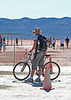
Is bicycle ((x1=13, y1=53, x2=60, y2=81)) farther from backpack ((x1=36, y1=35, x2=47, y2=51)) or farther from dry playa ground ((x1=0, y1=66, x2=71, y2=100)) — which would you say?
backpack ((x1=36, y1=35, x2=47, y2=51))

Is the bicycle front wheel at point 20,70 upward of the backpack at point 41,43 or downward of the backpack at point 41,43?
downward

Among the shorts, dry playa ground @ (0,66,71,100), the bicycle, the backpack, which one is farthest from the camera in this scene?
the bicycle

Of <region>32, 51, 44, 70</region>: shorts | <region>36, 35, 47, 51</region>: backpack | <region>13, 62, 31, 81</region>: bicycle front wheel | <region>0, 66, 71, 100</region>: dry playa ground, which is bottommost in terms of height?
<region>0, 66, 71, 100</region>: dry playa ground

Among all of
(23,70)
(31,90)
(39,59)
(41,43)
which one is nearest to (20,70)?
(23,70)

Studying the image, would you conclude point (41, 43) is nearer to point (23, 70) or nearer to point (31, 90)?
point (23, 70)

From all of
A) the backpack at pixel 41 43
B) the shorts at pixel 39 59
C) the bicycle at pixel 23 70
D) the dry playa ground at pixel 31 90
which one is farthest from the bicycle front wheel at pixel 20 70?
the backpack at pixel 41 43

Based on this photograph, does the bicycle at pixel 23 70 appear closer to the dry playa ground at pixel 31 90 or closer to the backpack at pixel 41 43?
the dry playa ground at pixel 31 90

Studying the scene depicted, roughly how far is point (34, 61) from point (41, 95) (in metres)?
2.55

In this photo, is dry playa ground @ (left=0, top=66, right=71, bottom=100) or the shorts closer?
dry playa ground @ (left=0, top=66, right=71, bottom=100)

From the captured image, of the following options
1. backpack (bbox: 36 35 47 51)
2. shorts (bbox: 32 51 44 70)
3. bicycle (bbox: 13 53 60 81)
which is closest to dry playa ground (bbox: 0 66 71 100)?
bicycle (bbox: 13 53 60 81)

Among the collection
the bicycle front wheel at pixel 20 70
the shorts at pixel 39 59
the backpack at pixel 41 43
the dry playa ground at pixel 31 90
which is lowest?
the dry playa ground at pixel 31 90

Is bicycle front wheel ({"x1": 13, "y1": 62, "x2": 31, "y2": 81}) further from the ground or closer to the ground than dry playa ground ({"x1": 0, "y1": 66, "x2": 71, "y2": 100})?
further from the ground

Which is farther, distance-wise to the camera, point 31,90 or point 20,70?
point 20,70

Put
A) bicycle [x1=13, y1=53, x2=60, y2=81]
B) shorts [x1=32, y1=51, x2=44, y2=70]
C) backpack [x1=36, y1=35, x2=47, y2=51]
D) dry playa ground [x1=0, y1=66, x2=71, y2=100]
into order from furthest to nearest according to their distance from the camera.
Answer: bicycle [x1=13, y1=53, x2=60, y2=81]
shorts [x1=32, y1=51, x2=44, y2=70]
backpack [x1=36, y1=35, x2=47, y2=51]
dry playa ground [x1=0, y1=66, x2=71, y2=100]
